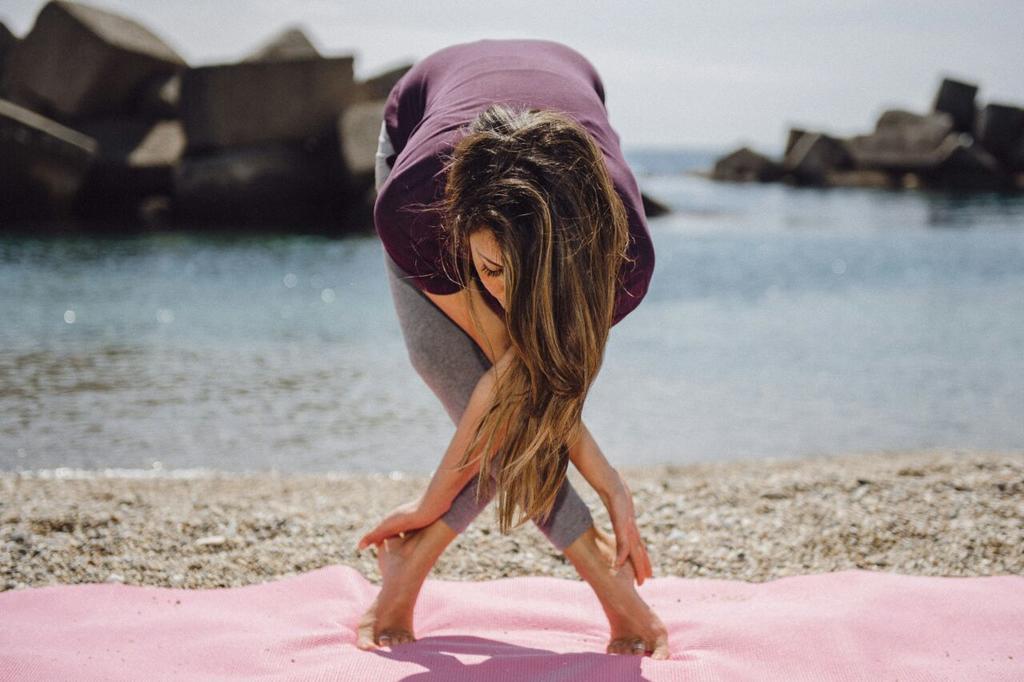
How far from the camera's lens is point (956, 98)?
27.7m

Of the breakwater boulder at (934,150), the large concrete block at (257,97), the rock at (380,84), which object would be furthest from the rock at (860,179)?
the large concrete block at (257,97)

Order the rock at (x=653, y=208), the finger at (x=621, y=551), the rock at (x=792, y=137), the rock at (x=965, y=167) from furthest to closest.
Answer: the rock at (x=792, y=137) < the rock at (x=965, y=167) < the rock at (x=653, y=208) < the finger at (x=621, y=551)

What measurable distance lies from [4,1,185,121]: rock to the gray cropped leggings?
13878 millimetres

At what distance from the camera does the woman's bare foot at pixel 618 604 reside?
1899 millimetres

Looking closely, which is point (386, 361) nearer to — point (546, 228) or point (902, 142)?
point (546, 228)

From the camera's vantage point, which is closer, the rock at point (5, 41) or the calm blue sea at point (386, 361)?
the calm blue sea at point (386, 361)

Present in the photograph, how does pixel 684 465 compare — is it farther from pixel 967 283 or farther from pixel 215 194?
pixel 215 194

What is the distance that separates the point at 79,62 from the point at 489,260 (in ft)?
47.9

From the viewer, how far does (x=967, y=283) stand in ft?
33.2

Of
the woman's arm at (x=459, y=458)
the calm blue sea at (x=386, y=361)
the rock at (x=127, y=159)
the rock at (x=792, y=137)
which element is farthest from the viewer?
the rock at (x=792, y=137)

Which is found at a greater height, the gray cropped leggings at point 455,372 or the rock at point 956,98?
the rock at point 956,98

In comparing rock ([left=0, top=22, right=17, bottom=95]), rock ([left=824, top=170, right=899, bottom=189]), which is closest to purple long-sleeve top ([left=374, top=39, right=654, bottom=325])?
rock ([left=0, top=22, right=17, bottom=95])

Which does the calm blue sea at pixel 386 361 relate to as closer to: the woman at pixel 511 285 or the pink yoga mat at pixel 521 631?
the pink yoga mat at pixel 521 631

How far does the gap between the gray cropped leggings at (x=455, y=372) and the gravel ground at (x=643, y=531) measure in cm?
58
